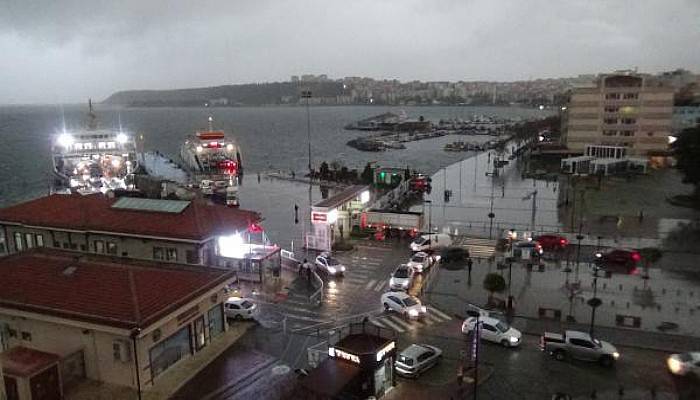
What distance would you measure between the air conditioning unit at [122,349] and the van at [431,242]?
16.3m

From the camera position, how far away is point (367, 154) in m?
98.4

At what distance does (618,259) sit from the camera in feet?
82.2

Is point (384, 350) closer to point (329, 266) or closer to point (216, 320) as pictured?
point (216, 320)

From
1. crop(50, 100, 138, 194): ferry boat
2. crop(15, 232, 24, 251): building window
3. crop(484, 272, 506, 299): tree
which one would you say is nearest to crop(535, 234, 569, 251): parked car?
crop(484, 272, 506, 299): tree

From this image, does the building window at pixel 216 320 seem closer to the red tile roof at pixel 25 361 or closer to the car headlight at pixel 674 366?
the red tile roof at pixel 25 361

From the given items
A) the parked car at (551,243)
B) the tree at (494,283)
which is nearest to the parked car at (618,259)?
the parked car at (551,243)

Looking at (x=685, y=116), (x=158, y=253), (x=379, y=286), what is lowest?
(x=379, y=286)

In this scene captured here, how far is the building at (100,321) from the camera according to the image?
1384 centimetres

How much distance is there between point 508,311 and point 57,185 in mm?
56460

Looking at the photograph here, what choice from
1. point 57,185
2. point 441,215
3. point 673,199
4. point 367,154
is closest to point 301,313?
point 441,215

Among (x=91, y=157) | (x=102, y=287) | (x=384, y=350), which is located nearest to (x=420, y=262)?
(x=384, y=350)

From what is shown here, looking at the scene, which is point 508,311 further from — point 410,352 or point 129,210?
point 129,210

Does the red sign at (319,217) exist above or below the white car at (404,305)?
above

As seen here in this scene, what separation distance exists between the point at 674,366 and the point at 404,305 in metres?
8.42
